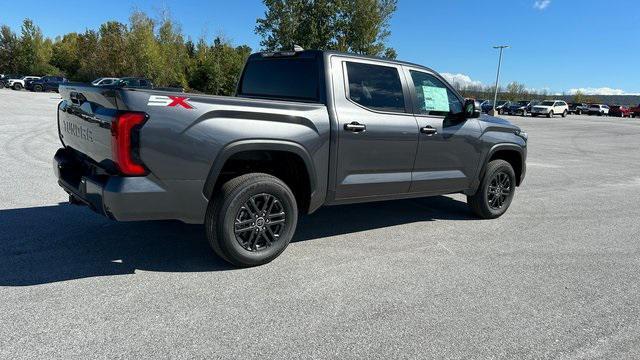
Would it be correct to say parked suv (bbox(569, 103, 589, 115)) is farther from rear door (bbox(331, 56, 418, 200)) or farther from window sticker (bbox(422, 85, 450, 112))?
rear door (bbox(331, 56, 418, 200))

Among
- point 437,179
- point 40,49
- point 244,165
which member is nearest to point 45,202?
point 244,165

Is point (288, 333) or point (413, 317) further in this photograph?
point (413, 317)

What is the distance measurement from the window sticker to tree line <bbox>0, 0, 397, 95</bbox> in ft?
90.8

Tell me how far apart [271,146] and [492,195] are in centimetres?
349

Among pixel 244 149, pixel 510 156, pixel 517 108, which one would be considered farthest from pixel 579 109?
pixel 244 149

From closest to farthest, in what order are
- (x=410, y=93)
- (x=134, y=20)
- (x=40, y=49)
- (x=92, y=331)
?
(x=92, y=331), (x=410, y=93), (x=134, y=20), (x=40, y=49)

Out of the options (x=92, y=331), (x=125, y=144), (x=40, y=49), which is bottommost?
(x=92, y=331)

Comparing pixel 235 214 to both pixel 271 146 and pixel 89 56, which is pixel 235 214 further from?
pixel 89 56

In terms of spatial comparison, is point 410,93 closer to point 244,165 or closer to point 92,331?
point 244,165

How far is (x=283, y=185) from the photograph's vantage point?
A: 4008mm

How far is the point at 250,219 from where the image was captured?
154 inches

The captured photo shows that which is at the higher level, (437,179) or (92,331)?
(437,179)

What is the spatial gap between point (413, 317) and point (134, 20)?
45.3 meters

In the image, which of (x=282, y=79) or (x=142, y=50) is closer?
(x=282, y=79)
